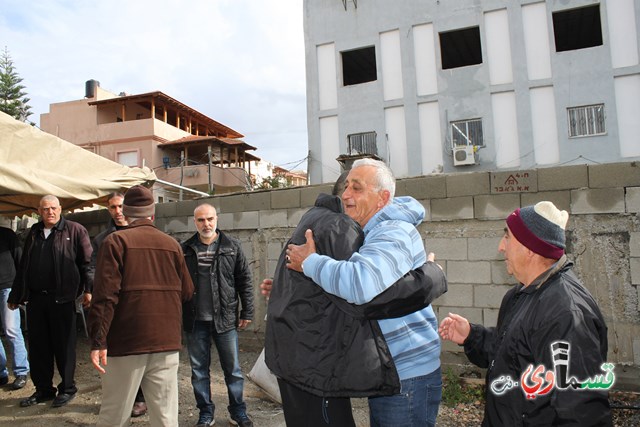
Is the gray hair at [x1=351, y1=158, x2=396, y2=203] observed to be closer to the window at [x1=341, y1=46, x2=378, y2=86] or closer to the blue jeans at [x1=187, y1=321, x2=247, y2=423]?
the blue jeans at [x1=187, y1=321, x2=247, y2=423]

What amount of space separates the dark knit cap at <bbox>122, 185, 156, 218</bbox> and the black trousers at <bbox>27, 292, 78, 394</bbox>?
1.83 m

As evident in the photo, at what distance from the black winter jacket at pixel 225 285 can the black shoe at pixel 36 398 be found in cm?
155

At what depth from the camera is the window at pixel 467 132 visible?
55.3 feet

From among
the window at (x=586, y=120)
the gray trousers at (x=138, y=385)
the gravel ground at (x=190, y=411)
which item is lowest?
the gravel ground at (x=190, y=411)

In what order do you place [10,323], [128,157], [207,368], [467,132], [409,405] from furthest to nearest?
[128,157]
[467,132]
[10,323]
[207,368]
[409,405]

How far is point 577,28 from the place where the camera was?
16953 millimetres

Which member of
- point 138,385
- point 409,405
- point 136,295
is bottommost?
point 138,385

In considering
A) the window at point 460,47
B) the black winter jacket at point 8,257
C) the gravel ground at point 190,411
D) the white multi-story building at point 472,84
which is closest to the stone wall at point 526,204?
the gravel ground at point 190,411

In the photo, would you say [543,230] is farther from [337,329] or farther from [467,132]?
[467,132]

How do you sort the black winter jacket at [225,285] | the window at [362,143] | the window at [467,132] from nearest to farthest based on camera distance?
the black winter jacket at [225,285] → the window at [467,132] → the window at [362,143]

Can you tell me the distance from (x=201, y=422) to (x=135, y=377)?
1224 millimetres

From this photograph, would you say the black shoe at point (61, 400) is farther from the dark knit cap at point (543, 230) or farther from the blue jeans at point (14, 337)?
the dark knit cap at point (543, 230)

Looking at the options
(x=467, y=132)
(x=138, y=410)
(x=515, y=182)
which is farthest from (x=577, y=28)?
(x=138, y=410)

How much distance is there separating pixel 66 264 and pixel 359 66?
17463 mm
